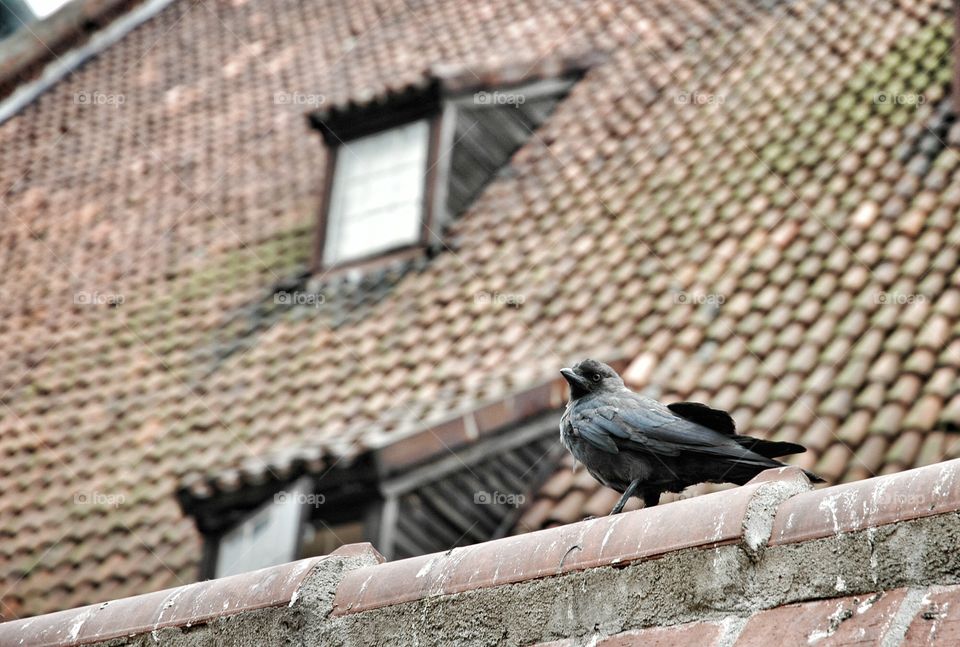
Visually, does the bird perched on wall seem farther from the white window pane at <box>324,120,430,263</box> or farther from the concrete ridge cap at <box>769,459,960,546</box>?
the white window pane at <box>324,120,430,263</box>

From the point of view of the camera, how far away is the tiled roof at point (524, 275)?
23.2 feet

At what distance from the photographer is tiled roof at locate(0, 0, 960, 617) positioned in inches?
279

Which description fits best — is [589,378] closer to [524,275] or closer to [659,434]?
[659,434]

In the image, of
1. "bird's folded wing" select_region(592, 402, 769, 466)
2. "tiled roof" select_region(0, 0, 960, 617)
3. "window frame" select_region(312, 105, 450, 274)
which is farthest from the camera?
"window frame" select_region(312, 105, 450, 274)

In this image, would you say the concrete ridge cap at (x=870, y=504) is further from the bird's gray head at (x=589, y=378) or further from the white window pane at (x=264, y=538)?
the white window pane at (x=264, y=538)

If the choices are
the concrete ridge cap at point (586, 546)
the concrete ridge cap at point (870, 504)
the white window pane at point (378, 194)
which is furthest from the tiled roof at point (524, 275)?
the concrete ridge cap at point (870, 504)

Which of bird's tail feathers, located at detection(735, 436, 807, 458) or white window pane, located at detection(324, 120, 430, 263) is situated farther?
white window pane, located at detection(324, 120, 430, 263)

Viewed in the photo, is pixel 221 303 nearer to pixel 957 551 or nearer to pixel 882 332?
pixel 882 332

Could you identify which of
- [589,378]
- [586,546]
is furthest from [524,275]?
[586,546]

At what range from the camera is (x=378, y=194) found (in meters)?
10.3

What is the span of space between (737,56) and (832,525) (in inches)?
324

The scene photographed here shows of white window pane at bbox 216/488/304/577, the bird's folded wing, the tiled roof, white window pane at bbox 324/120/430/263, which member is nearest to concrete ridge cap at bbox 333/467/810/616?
the bird's folded wing

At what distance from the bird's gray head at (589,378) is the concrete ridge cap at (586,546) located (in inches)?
61.8

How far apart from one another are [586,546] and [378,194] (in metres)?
8.24
